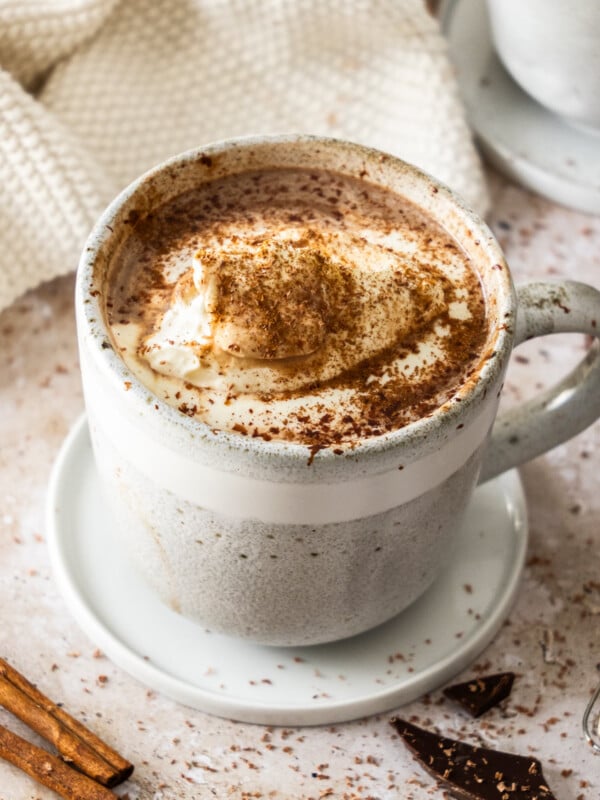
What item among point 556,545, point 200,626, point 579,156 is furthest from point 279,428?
point 579,156

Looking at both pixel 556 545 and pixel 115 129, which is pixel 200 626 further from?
pixel 115 129

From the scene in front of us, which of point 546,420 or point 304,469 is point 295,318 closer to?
point 304,469

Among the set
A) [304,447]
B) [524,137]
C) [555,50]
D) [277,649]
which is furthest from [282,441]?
[524,137]

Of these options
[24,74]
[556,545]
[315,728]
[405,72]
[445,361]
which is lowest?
[556,545]

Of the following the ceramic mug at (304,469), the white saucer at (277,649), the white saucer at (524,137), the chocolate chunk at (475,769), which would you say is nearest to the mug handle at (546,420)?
the ceramic mug at (304,469)

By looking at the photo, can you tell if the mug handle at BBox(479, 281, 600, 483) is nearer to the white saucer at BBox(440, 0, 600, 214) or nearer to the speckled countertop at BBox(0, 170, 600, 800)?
the speckled countertop at BBox(0, 170, 600, 800)

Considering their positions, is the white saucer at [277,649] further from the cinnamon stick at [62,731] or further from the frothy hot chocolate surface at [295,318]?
the frothy hot chocolate surface at [295,318]

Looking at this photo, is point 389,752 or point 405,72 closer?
point 389,752
